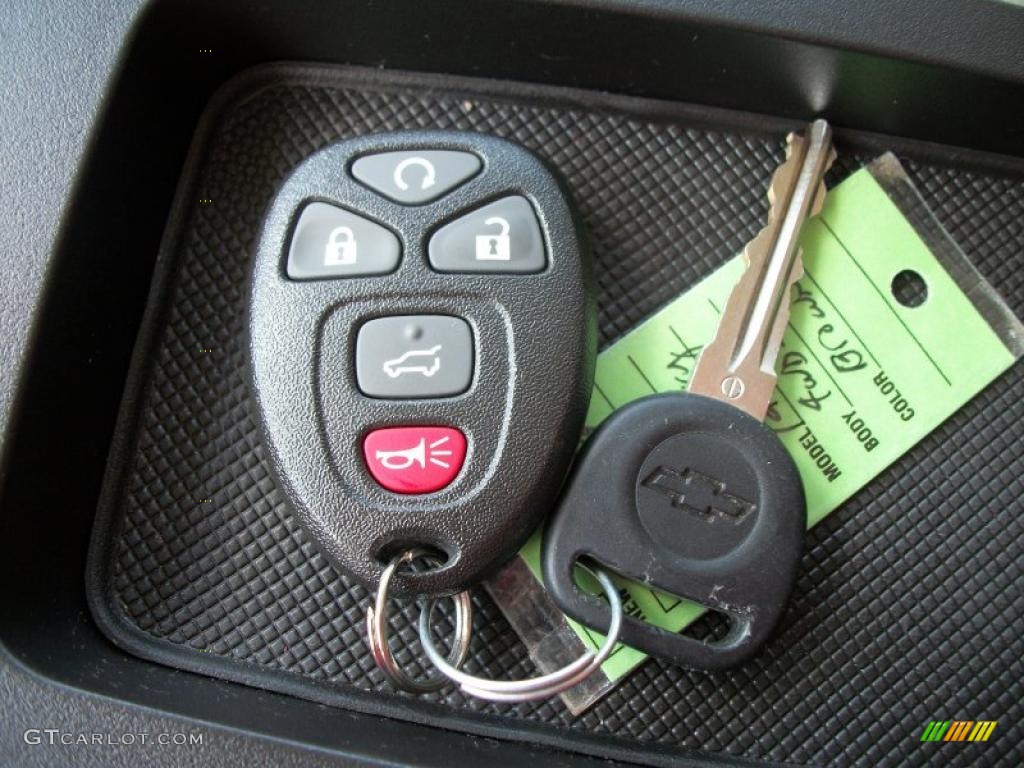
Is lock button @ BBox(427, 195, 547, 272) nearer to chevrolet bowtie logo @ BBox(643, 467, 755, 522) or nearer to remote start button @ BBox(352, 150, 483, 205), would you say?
remote start button @ BBox(352, 150, 483, 205)

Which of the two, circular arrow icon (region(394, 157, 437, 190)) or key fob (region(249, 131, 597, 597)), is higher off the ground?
circular arrow icon (region(394, 157, 437, 190))

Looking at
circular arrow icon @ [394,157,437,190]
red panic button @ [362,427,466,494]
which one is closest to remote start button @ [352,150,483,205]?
circular arrow icon @ [394,157,437,190]

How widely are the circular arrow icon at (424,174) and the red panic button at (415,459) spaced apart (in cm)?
14

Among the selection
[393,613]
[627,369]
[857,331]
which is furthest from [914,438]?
[393,613]

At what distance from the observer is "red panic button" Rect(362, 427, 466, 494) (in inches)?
20.1

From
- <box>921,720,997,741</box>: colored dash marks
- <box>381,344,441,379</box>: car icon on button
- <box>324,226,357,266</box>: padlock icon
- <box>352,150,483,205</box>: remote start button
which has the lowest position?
<box>921,720,997,741</box>: colored dash marks

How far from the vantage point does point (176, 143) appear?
602 mm

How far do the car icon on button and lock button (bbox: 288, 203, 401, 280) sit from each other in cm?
5

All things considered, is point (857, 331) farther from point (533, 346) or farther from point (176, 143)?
point (176, 143)

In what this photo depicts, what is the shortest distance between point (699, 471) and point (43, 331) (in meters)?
0.37

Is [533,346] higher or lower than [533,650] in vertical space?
higher

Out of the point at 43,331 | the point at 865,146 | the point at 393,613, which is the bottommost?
the point at 393,613

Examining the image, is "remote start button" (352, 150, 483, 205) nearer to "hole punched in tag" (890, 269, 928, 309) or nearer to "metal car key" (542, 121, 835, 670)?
"metal car key" (542, 121, 835, 670)

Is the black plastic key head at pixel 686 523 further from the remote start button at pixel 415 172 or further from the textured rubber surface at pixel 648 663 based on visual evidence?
the remote start button at pixel 415 172
